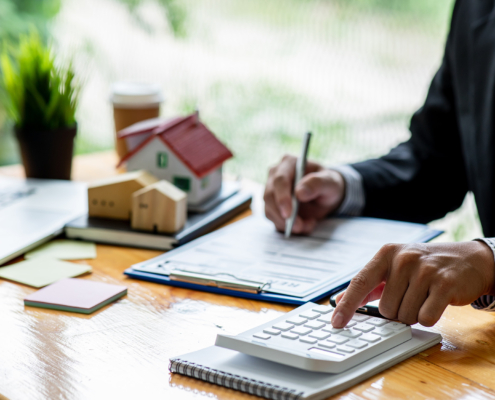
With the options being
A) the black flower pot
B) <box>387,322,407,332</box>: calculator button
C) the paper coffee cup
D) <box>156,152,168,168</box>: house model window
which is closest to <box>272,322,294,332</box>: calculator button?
<box>387,322,407,332</box>: calculator button

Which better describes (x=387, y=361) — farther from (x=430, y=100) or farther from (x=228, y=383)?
(x=430, y=100)

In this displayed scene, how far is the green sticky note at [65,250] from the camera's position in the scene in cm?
86

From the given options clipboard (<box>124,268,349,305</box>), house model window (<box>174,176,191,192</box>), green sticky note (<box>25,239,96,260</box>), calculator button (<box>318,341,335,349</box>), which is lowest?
green sticky note (<box>25,239,96,260</box>)

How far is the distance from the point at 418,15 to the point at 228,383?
3642mm

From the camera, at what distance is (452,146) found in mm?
1274

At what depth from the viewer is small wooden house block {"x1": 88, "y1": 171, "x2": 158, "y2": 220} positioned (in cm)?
96

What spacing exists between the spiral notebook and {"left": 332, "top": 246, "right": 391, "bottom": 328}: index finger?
5cm

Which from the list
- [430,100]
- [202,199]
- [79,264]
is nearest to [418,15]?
[430,100]

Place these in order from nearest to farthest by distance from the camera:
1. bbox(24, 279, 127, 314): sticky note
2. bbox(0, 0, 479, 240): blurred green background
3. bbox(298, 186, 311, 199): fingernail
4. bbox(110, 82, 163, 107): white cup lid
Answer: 1. bbox(24, 279, 127, 314): sticky note
2. bbox(298, 186, 311, 199): fingernail
3. bbox(110, 82, 163, 107): white cup lid
4. bbox(0, 0, 479, 240): blurred green background

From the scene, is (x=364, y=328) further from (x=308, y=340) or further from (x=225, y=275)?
(x=225, y=275)

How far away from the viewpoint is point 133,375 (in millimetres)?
522

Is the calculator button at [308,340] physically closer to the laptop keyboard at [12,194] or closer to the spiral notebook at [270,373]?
the spiral notebook at [270,373]

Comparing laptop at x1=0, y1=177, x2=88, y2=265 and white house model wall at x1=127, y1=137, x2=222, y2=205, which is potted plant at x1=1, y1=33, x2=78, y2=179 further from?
white house model wall at x1=127, y1=137, x2=222, y2=205

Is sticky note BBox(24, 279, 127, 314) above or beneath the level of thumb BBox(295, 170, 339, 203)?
beneath
